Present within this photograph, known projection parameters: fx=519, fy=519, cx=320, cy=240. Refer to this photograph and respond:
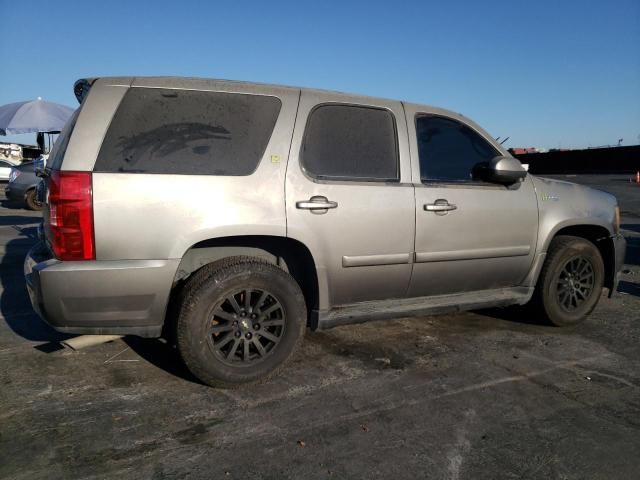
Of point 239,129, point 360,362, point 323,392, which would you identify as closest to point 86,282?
point 239,129

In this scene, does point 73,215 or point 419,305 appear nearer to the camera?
point 73,215

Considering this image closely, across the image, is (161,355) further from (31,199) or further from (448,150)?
(31,199)

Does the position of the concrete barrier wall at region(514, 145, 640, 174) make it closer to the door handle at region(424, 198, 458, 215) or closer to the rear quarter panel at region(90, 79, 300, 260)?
the door handle at region(424, 198, 458, 215)

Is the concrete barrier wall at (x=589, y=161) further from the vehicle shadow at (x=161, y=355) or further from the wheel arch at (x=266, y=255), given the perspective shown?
the vehicle shadow at (x=161, y=355)

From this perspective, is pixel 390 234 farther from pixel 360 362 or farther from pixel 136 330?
pixel 136 330

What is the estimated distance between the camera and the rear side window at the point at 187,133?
2.96m

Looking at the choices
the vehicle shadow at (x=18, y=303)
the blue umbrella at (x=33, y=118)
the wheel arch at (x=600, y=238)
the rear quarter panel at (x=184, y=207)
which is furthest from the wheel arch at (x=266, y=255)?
the blue umbrella at (x=33, y=118)

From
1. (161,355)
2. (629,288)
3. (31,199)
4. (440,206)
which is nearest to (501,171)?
(440,206)

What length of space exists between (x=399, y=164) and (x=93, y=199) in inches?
80.0

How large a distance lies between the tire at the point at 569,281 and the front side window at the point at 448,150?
1.06 m

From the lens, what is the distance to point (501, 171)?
3.93 metres

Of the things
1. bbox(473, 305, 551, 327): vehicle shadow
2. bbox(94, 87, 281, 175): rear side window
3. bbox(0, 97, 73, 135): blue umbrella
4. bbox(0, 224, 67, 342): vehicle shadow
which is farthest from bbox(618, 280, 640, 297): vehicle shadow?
bbox(0, 97, 73, 135): blue umbrella

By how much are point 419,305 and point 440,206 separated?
29.3 inches

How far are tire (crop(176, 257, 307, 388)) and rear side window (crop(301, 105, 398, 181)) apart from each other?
2.54 ft
